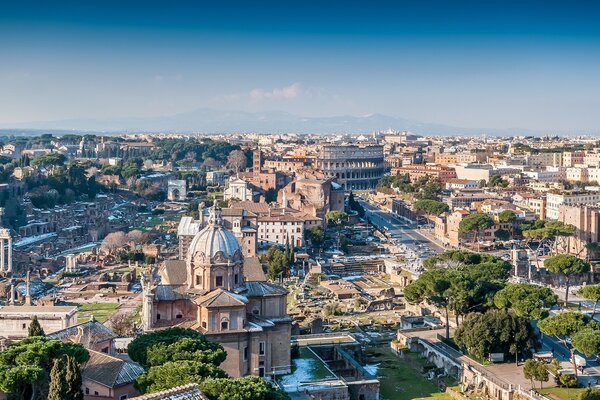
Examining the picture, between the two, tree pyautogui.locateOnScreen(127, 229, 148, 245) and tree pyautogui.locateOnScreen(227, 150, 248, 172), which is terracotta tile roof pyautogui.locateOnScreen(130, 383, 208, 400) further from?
tree pyautogui.locateOnScreen(227, 150, 248, 172)

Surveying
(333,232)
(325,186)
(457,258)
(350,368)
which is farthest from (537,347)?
(325,186)

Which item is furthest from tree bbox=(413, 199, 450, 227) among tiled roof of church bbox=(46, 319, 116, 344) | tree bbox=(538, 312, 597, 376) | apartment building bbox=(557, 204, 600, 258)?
tiled roof of church bbox=(46, 319, 116, 344)

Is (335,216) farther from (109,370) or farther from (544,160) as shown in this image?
(544,160)

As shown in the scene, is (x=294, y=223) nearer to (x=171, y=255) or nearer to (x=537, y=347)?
(x=171, y=255)

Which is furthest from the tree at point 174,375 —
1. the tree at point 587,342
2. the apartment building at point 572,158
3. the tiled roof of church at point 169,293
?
the apartment building at point 572,158

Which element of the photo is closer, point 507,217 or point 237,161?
point 507,217

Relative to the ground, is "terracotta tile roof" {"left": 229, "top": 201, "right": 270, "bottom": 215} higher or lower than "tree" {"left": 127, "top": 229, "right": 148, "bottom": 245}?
higher

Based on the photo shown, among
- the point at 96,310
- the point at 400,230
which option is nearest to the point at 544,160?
the point at 400,230
